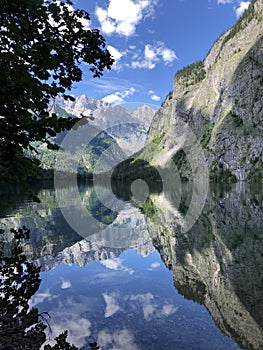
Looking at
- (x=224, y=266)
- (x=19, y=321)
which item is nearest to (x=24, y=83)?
(x=19, y=321)

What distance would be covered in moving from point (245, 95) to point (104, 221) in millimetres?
165339

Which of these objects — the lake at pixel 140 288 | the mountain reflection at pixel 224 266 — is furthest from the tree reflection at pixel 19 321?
the mountain reflection at pixel 224 266

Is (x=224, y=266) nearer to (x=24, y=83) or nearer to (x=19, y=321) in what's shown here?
(x=19, y=321)

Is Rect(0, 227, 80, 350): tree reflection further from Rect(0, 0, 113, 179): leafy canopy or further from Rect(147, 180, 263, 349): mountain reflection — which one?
Rect(147, 180, 263, 349): mountain reflection

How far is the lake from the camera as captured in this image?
1223 centimetres

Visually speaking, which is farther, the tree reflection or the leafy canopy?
the tree reflection

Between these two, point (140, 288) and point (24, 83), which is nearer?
point (24, 83)

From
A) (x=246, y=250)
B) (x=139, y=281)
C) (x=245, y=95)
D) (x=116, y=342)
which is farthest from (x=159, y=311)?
(x=245, y=95)

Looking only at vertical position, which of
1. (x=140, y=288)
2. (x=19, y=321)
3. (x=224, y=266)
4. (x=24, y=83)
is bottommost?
(x=140, y=288)

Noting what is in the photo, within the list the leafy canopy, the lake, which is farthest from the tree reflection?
the leafy canopy

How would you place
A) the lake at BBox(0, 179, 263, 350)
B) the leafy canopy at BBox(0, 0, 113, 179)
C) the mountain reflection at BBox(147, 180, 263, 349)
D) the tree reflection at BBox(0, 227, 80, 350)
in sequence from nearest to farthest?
the leafy canopy at BBox(0, 0, 113, 179), the tree reflection at BBox(0, 227, 80, 350), the lake at BBox(0, 179, 263, 350), the mountain reflection at BBox(147, 180, 263, 349)

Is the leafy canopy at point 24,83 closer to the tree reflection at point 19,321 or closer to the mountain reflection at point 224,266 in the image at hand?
the tree reflection at point 19,321

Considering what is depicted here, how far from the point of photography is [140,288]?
1966 cm

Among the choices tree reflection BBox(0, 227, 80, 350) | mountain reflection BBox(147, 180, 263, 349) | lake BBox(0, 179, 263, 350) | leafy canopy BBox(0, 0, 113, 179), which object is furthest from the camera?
mountain reflection BBox(147, 180, 263, 349)
